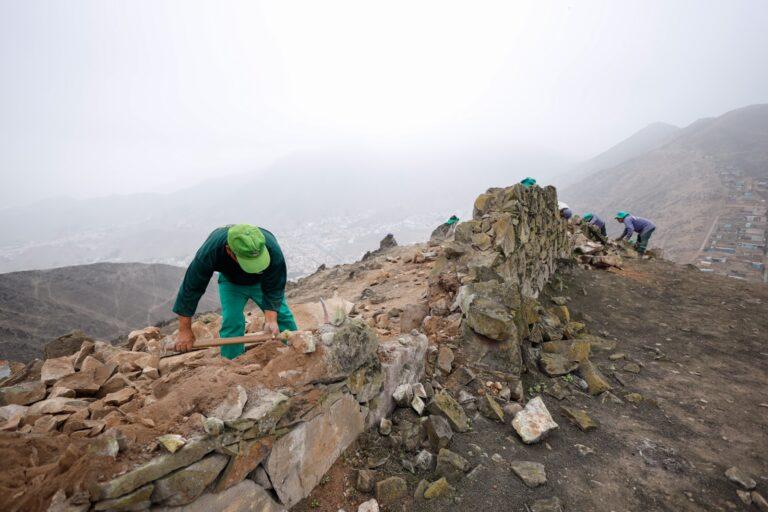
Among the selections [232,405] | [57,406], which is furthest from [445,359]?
[57,406]

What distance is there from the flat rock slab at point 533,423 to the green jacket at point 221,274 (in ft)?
10.2

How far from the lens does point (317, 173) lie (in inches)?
5969

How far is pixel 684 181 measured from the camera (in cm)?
4869

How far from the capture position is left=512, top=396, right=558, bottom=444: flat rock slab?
363 centimetres

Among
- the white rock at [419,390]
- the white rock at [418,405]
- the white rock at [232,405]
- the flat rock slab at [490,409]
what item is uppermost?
the white rock at [232,405]

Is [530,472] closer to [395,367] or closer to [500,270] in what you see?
[395,367]

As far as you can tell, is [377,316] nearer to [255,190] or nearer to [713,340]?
[713,340]

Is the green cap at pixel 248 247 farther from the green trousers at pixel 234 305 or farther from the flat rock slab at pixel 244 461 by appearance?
the flat rock slab at pixel 244 461

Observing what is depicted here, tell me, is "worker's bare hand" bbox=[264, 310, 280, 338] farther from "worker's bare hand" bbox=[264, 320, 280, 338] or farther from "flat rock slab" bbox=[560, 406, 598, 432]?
"flat rock slab" bbox=[560, 406, 598, 432]

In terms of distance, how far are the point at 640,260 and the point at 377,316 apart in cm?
1086

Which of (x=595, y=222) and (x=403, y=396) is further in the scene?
(x=595, y=222)

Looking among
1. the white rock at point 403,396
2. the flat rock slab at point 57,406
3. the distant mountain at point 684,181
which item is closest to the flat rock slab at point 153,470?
the flat rock slab at point 57,406

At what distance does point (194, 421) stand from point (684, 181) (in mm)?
66501

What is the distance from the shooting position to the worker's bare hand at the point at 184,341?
3.29 meters
